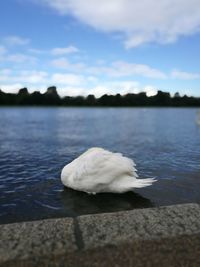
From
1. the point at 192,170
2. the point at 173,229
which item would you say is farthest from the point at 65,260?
the point at 192,170

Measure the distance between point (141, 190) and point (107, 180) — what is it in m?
1.22

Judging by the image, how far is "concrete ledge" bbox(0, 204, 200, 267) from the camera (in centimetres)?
369

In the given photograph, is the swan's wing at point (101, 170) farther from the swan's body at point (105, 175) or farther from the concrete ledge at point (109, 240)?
the concrete ledge at point (109, 240)

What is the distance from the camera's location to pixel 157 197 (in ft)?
26.8

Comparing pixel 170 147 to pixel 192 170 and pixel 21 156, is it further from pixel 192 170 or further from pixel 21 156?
pixel 21 156

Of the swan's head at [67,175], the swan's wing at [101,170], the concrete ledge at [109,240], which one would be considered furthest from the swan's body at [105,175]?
the concrete ledge at [109,240]

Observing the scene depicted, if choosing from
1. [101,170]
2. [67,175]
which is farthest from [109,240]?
[67,175]

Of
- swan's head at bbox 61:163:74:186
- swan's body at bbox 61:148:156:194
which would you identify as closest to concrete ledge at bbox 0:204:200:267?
swan's body at bbox 61:148:156:194

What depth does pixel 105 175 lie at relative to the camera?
7746mm

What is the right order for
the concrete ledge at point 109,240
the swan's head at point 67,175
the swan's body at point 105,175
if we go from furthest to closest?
the swan's head at point 67,175, the swan's body at point 105,175, the concrete ledge at point 109,240

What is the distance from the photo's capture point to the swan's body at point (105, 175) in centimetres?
772

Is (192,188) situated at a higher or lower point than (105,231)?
lower

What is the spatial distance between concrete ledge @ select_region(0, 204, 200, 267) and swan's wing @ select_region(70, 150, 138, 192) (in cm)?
284

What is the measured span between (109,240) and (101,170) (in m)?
3.64
